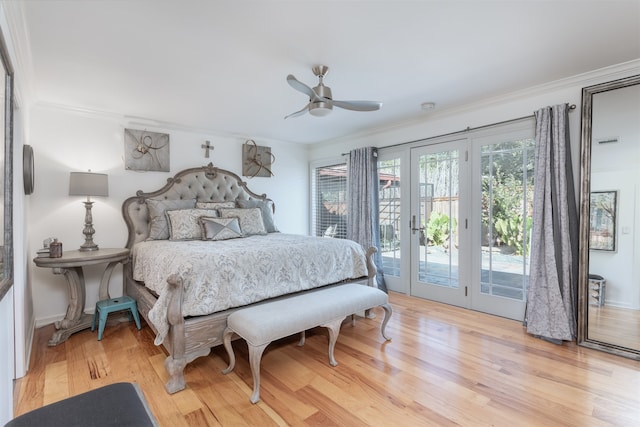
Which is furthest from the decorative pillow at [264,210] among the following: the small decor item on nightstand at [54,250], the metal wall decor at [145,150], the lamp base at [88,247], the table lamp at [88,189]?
the small decor item on nightstand at [54,250]

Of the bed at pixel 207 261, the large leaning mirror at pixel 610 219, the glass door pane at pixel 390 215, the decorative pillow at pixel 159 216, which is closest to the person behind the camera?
the bed at pixel 207 261

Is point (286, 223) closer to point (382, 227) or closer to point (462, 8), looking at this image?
point (382, 227)

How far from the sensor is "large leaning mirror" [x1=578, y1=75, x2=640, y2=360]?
259 cm

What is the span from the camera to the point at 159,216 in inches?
149

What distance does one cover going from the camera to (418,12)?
1.86m

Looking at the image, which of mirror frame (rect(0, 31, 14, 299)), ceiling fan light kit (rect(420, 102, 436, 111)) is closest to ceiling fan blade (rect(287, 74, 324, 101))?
mirror frame (rect(0, 31, 14, 299))

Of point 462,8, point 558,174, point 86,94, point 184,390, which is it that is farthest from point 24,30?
point 558,174

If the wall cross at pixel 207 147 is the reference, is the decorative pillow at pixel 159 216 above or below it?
below

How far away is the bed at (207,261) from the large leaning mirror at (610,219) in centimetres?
199

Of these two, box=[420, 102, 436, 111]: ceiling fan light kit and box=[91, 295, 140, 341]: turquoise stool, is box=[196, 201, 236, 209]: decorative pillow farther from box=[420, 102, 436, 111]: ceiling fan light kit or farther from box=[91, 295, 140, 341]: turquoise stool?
box=[420, 102, 436, 111]: ceiling fan light kit

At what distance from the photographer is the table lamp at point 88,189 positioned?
321 cm

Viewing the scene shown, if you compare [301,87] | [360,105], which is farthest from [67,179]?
[360,105]

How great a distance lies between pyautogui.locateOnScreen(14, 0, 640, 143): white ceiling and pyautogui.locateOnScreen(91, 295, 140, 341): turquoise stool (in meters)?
2.10

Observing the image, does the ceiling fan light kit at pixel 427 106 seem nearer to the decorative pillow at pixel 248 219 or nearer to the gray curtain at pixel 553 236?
the gray curtain at pixel 553 236
